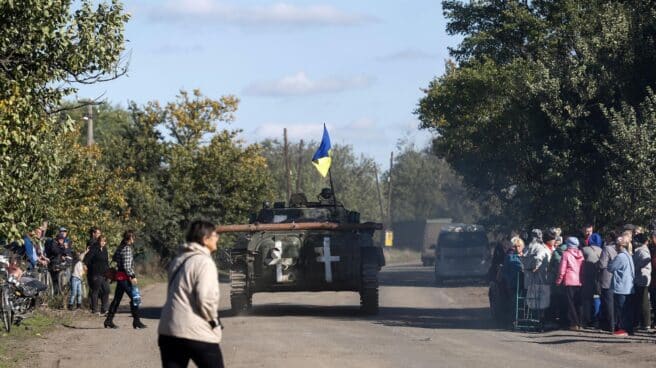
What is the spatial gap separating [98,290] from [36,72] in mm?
9836

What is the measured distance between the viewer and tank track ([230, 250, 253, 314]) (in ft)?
78.8

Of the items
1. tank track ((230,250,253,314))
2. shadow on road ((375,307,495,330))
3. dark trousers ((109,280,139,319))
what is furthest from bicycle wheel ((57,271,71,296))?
shadow on road ((375,307,495,330))

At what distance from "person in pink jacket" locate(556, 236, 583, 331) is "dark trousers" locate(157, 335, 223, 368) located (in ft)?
41.1

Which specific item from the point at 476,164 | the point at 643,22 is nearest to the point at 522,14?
the point at 476,164

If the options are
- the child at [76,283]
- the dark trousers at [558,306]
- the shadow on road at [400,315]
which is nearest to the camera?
the dark trousers at [558,306]

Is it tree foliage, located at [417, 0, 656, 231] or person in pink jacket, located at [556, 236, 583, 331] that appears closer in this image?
person in pink jacket, located at [556, 236, 583, 331]

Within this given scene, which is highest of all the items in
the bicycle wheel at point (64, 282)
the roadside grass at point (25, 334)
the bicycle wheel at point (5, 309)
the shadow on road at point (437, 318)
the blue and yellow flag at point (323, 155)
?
the blue and yellow flag at point (323, 155)

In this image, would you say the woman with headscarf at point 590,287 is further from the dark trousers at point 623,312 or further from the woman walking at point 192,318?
the woman walking at point 192,318

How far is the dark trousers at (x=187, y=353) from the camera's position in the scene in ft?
29.0

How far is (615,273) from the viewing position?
1961 centimetres

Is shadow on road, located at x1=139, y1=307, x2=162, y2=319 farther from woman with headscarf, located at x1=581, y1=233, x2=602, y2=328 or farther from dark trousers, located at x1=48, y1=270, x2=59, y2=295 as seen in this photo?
woman with headscarf, located at x1=581, y1=233, x2=602, y2=328

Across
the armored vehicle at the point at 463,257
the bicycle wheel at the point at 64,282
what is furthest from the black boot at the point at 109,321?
the armored vehicle at the point at 463,257

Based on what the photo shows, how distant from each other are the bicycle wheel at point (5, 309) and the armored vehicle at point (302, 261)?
18.3 ft

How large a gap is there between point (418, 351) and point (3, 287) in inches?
274
